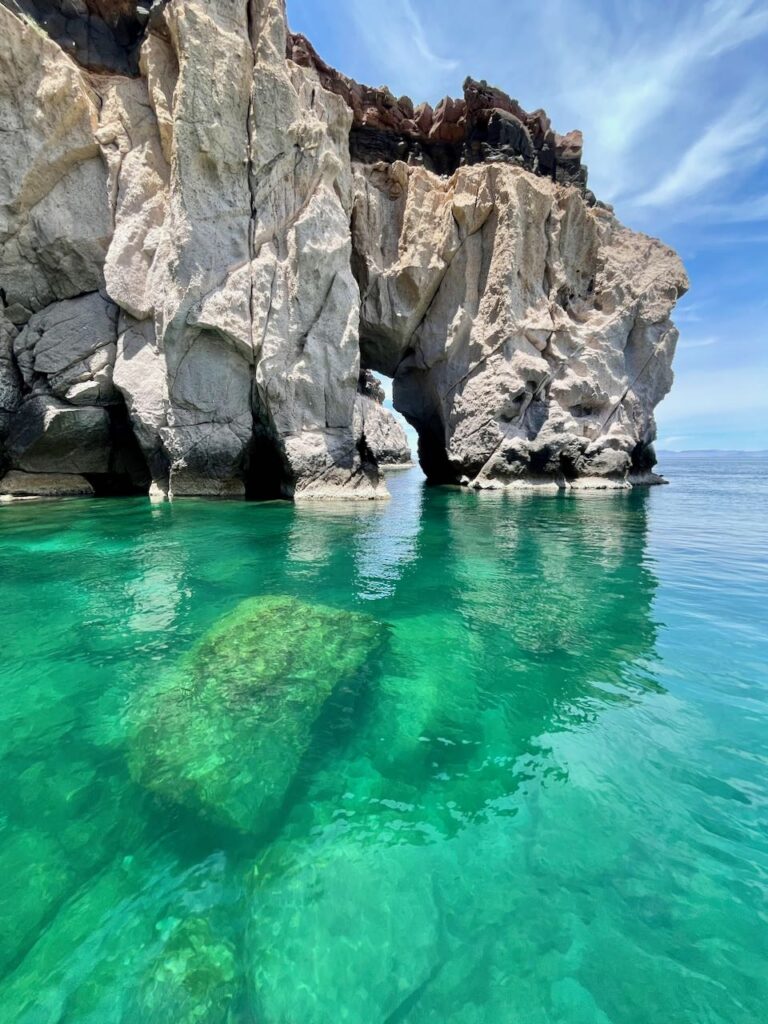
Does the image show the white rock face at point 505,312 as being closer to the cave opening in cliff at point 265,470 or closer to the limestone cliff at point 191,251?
the limestone cliff at point 191,251

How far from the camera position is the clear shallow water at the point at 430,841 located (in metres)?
2.33

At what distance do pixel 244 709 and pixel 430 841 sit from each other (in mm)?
2126

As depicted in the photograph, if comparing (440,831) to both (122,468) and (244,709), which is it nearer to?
(244,709)

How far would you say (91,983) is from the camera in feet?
7.62

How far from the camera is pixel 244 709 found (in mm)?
4566

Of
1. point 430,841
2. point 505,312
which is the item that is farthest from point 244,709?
point 505,312

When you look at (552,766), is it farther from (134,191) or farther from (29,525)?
(134,191)

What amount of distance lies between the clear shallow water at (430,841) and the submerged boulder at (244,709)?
158 millimetres

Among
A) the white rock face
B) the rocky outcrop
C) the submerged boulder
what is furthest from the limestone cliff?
the submerged boulder

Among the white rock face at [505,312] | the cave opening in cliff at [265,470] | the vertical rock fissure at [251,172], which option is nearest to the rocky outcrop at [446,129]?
the white rock face at [505,312]

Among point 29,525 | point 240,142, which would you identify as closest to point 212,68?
point 240,142

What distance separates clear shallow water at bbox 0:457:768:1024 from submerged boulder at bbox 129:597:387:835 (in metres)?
0.16

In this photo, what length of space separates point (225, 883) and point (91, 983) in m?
0.72

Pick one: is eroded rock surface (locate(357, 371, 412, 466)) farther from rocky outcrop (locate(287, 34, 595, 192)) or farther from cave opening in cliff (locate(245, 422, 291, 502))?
cave opening in cliff (locate(245, 422, 291, 502))
